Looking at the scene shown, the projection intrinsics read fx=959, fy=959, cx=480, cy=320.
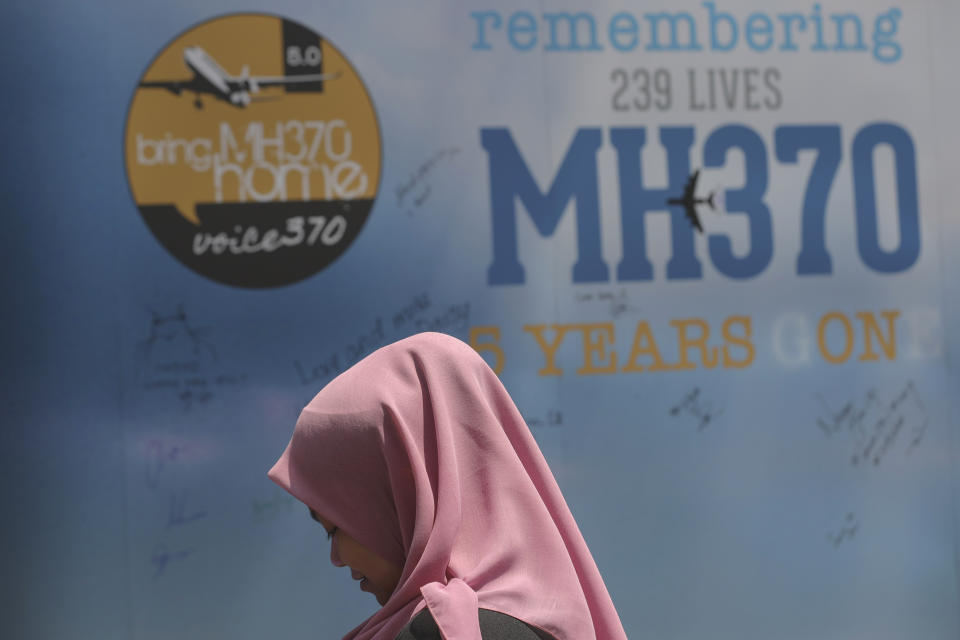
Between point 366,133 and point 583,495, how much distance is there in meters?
1.40

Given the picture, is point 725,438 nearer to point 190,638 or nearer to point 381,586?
point 190,638

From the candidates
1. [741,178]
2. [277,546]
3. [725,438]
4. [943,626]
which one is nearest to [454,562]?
[277,546]

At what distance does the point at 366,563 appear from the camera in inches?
46.8

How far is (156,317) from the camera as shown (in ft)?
10.0

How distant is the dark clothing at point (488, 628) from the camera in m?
1.03

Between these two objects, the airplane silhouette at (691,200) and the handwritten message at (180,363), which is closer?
the handwritten message at (180,363)

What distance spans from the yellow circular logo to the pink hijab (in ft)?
6.68

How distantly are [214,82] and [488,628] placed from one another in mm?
2522
